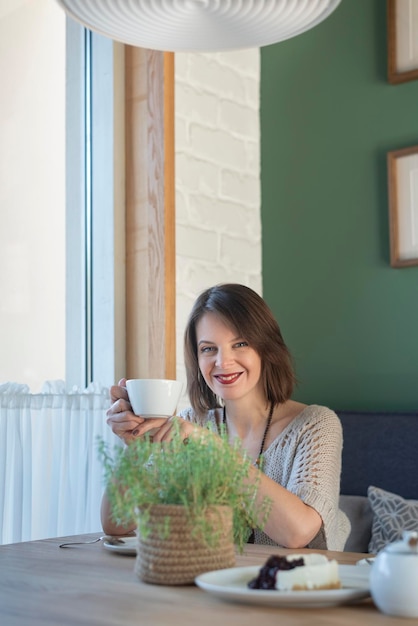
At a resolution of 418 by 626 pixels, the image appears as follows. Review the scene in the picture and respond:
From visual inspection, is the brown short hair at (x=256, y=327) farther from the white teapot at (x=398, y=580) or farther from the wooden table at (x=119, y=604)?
the white teapot at (x=398, y=580)

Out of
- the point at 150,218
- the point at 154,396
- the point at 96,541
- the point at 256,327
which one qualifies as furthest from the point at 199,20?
the point at 150,218

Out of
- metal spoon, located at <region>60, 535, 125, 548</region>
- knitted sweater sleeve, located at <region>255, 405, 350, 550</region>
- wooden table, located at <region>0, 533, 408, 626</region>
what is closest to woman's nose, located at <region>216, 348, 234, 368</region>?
knitted sweater sleeve, located at <region>255, 405, 350, 550</region>

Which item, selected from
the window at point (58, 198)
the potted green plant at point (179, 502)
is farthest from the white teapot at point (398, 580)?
the window at point (58, 198)

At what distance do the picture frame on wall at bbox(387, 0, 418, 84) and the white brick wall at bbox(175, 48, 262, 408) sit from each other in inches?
21.3

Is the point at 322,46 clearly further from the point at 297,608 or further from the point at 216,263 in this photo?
the point at 297,608

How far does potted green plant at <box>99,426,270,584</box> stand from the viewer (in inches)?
42.9

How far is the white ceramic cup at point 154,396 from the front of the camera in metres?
1.39

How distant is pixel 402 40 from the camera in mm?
2736

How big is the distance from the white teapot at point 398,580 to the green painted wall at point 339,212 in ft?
5.63

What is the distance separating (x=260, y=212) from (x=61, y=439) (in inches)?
42.4

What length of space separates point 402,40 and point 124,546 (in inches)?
75.3

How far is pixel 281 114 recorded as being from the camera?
3068mm

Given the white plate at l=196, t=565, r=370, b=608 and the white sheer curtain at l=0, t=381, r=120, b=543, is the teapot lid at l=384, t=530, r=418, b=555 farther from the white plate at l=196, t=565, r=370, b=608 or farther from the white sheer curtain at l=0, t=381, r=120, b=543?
the white sheer curtain at l=0, t=381, r=120, b=543

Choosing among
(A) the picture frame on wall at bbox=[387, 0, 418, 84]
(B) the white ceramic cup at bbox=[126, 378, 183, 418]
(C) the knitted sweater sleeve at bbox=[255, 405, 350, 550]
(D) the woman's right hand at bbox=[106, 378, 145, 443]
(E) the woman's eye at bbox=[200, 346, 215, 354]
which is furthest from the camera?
(A) the picture frame on wall at bbox=[387, 0, 418, 84]
